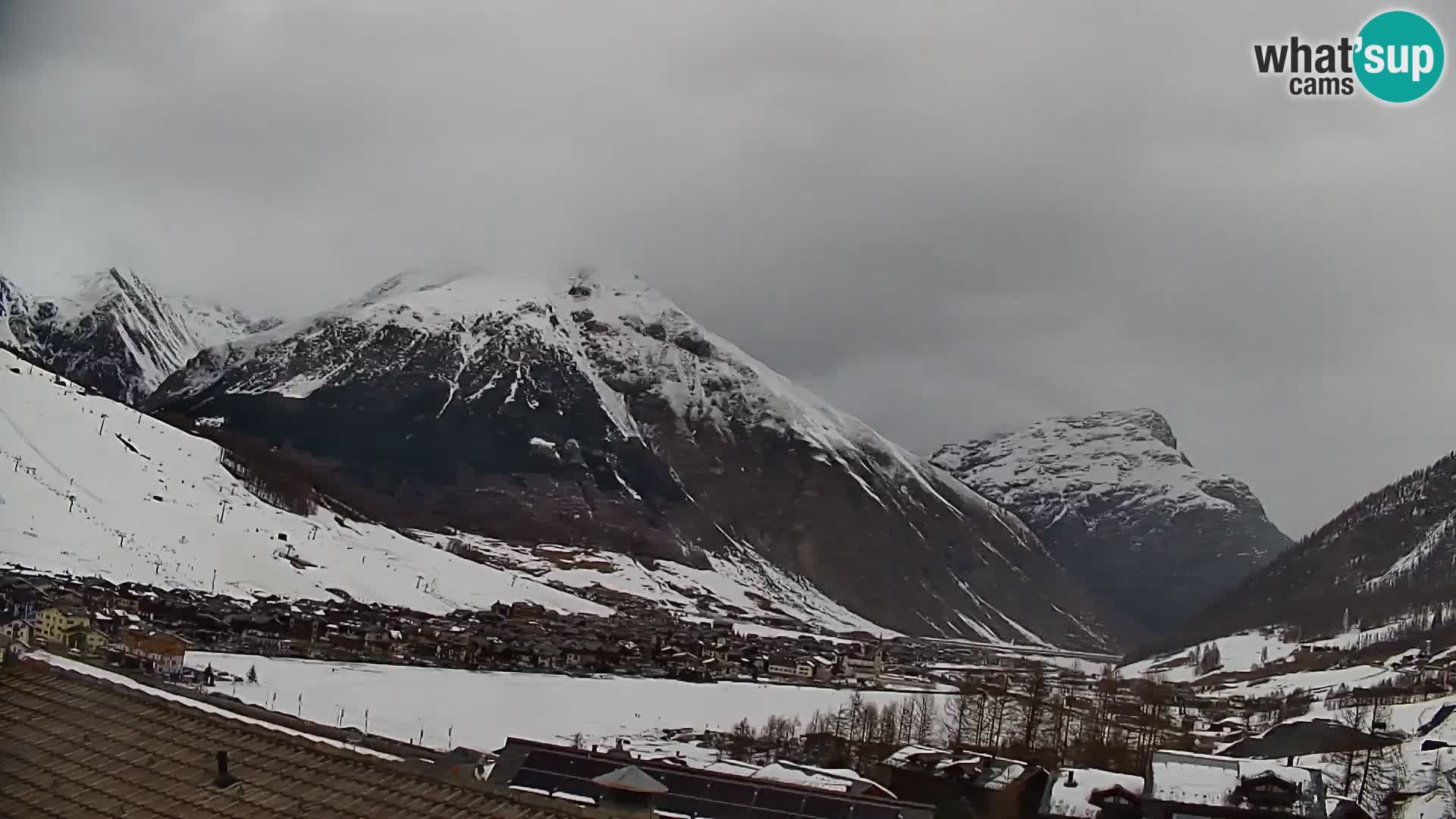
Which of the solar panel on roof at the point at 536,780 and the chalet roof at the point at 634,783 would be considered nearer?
the chalet roof at the point at 634,783

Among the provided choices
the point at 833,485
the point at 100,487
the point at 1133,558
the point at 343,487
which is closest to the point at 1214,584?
the point at 1133,558

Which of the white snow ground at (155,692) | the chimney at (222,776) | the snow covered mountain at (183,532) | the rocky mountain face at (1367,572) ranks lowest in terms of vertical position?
the chimney at (222,776)

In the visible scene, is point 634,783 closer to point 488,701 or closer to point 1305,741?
point 488,701

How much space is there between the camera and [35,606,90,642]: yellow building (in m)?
25.6

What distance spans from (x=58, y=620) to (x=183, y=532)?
2399cm

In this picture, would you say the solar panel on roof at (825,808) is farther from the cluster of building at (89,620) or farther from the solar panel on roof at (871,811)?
the cluster of building at (89,620)

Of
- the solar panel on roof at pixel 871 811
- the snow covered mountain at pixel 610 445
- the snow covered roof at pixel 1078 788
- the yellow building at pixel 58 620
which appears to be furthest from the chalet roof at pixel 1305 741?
the snow covered mountain at pixel 610 445

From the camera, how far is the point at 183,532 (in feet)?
165

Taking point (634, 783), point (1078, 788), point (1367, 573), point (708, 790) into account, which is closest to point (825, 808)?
point (708, 790)

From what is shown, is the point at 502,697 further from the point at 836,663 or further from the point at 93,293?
the point at 93,293

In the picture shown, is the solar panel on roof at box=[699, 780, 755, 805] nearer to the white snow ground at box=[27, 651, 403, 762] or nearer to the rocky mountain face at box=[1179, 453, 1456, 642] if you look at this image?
the white snow ground at box=[27, 651, 403, 762]

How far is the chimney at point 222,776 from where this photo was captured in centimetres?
327

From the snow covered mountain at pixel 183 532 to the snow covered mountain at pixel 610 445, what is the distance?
61.0ft

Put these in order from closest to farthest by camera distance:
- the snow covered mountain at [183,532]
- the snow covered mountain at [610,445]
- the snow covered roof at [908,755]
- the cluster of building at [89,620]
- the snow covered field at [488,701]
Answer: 1. the snow covered roof at [908,755]
2. the cluster of building at [89,620]
3. the snow covered field at [488,701]
4. the snow covered mountain at [183,532]
5. the snow covered mountain at [610,445]
